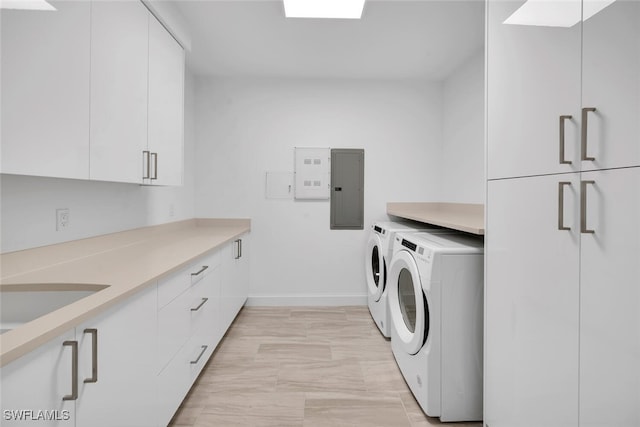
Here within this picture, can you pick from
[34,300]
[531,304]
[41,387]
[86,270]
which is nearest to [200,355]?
[86,270]

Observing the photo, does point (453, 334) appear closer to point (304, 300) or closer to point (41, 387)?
point (41, 387)

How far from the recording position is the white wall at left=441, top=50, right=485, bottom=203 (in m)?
2.92

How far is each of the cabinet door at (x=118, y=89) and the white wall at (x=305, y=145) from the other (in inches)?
65.0

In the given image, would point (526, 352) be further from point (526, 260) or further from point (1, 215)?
point (1, 215)

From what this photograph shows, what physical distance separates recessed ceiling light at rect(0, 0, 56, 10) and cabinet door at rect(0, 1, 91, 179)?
0.01 metres

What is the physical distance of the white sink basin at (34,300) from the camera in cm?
113

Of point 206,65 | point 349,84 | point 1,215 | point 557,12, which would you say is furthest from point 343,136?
point 1,215

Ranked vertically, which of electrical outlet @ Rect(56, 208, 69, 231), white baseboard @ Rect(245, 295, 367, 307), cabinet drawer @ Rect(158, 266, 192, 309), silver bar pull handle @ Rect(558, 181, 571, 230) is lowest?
white baseboard @ Rect(245, 295, 367, 307)

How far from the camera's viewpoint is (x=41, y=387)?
79cm

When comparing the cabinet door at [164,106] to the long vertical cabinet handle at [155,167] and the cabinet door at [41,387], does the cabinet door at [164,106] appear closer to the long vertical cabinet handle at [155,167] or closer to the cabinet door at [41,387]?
the long vertical cabinet handle at [155,167]

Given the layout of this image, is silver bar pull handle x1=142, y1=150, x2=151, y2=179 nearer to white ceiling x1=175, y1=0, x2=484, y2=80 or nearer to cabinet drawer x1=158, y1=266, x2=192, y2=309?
cabinet drawer x1=158, y1=266, x2=192, y2=309

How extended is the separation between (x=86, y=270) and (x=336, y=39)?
2302 millimetres

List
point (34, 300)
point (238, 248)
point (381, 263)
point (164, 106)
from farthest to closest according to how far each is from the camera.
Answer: point (238, 248)
point (381, 263)
point (164, 106)
point (34, 300)

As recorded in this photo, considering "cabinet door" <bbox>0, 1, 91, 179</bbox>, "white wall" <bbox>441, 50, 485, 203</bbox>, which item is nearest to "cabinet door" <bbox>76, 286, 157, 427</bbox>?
"cabinet door" <bbox>0, 1, 91, 179</bbox>
